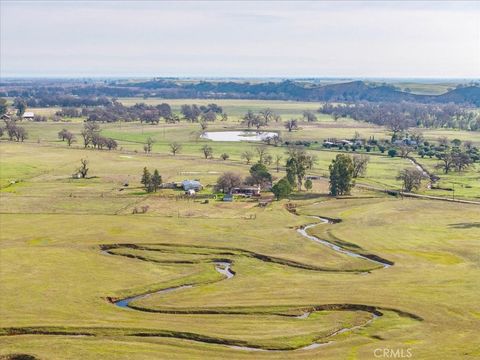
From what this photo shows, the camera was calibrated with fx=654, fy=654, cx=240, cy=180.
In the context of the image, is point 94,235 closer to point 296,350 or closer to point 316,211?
point 316,211

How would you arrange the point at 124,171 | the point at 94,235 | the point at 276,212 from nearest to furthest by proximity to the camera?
1. the point at 94,235
2. the point at 276,212
3. the point at 124,171

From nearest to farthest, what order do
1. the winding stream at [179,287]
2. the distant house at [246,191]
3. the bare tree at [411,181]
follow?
1. the winding stream at [179,287]
2. the distant house at [246,191]
3. the bare tree at [411,181]

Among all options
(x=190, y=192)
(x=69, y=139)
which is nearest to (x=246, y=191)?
(x=190, y=192)

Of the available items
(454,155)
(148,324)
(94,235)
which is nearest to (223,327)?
(148,324)

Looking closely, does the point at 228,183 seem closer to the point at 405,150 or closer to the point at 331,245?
the point at 331,245

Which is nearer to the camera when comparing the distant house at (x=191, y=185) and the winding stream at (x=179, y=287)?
the winding stream at (x=179, y=287)

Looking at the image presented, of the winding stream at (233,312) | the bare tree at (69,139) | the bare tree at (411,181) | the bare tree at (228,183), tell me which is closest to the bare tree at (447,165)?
the bare tree at (411,181)

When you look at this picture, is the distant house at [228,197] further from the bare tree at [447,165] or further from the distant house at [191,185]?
the bare tree at [447,165]
